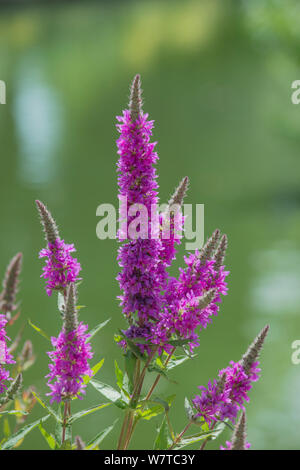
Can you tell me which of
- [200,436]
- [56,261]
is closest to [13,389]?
[56,261]

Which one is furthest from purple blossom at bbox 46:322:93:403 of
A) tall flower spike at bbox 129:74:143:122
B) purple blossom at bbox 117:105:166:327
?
tall flower spike at bbox 129:74:143:122

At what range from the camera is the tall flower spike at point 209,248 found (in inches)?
44.4

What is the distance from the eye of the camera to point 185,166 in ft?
26.0

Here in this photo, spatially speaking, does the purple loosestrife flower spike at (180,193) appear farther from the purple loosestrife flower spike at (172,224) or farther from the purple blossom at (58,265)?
the purple blossom at (58,265)

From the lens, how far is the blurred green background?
4.05m

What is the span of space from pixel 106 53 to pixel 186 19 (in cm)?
494

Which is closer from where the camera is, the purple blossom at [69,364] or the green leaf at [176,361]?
the purple blossom at [69,364]

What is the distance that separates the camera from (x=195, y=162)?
8062 mm

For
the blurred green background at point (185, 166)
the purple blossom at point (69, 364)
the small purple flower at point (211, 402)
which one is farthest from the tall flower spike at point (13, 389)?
the blurred green background at point (185, 166)

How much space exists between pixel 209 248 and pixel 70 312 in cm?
26

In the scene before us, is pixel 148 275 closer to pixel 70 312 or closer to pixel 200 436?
pixel 70 312

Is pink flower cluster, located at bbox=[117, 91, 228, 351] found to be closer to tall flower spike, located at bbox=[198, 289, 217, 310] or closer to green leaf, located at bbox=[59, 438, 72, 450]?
tall flower spike, located at bbox=[198, 289, 217, 310]

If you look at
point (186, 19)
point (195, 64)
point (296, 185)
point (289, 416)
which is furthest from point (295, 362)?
point (186, 19)

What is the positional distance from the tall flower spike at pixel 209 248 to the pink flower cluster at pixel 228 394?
0.62 feet
